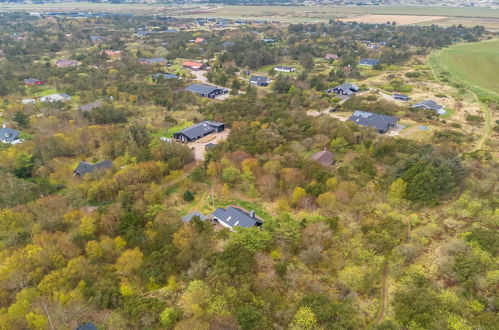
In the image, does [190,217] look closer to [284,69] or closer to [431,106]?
[431,106]

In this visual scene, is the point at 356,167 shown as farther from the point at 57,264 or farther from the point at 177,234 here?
the point at 57,264

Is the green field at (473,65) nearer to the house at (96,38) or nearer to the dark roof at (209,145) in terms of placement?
the dark roof at (209,145)

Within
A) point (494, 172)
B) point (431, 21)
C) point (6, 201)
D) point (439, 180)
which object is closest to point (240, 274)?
point (439, 180)

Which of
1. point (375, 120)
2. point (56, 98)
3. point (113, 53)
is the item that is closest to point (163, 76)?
point (56, 98)

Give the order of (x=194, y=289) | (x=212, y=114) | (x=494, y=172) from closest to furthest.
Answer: (x=194, y=289)
(x=494, y=172)
(x=212, y=114)

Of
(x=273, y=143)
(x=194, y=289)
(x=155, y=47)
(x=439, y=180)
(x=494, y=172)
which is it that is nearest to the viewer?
(x=194, y=289)
